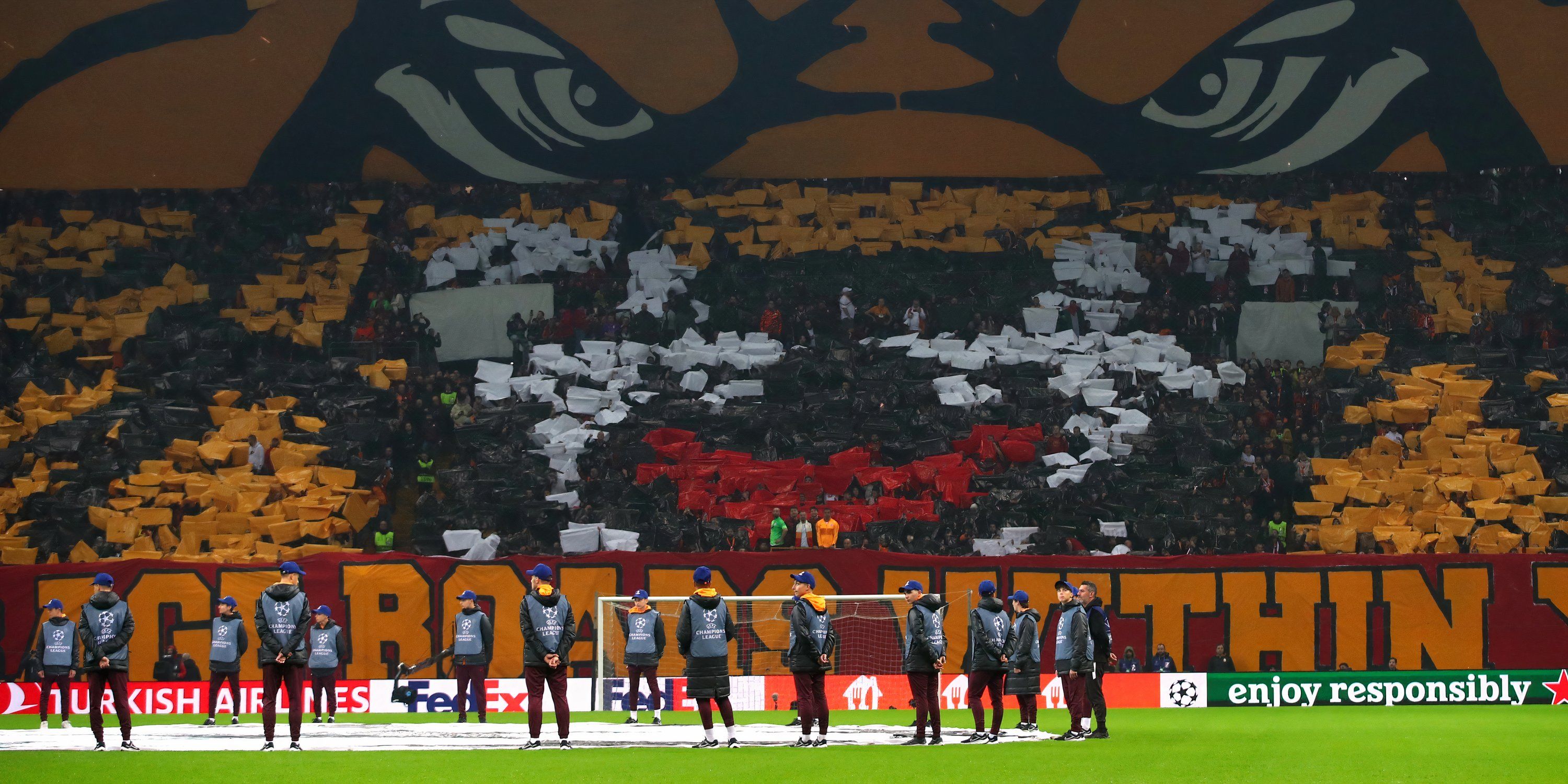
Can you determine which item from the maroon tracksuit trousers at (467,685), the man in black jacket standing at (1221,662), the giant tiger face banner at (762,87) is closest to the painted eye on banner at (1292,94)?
the giant tiger face banner at (762,87)

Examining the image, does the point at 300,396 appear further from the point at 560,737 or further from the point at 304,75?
the point at 560,737

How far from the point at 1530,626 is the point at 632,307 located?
2175cm

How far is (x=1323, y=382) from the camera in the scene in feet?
117

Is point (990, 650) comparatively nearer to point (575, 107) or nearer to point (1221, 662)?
point (1221, 662)

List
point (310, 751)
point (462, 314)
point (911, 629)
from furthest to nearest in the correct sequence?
point (462, 314), point (911, 629), point (310, 751)

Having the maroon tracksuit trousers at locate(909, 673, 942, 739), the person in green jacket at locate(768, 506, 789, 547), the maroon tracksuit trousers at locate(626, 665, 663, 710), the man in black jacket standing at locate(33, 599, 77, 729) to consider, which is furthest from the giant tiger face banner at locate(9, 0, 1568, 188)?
the maroon tracksuit trousers at locate(909, 673, 942, 739)

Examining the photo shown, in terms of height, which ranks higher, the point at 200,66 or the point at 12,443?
the point at 200,66

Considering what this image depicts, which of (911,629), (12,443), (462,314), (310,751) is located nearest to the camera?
(310,751)

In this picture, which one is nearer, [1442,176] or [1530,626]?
[1530,626]

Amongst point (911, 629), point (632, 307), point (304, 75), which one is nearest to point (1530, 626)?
point (911, 629)

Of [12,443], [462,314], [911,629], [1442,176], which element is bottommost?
[911,629]

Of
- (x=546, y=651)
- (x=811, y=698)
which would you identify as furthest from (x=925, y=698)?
(x=546, y=651)

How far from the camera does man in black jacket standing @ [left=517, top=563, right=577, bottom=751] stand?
1656cm

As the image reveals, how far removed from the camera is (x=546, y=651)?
54.4ft
